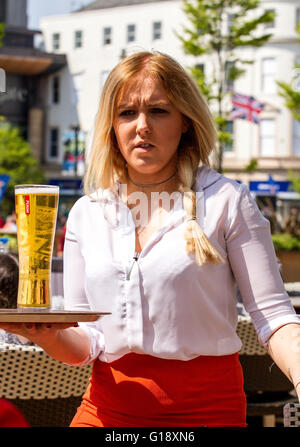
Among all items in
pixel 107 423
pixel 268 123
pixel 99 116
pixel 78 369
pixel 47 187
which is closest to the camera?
pixel 47 187

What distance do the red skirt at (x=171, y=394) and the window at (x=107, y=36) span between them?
54.2m

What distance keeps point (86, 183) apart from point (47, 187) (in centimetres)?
47

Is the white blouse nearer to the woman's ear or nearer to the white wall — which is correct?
the woman's ear

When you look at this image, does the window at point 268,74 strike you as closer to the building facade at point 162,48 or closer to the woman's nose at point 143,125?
the building facade at point 162,48

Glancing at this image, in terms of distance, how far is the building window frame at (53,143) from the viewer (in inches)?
2197

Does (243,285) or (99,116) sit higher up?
(99,116)

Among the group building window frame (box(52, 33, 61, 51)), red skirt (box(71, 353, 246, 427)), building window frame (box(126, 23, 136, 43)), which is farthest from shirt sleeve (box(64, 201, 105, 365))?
building window frame (box(52, 33, 61, 51))

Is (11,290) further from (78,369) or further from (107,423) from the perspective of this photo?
(107,423)

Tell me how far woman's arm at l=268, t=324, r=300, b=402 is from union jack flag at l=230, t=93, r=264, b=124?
23.5 m

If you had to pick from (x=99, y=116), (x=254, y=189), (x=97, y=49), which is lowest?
(x=254, y=189)

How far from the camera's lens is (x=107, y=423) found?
1960mm

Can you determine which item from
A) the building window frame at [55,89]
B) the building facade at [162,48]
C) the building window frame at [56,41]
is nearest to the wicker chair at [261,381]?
the building facade at [162,48]

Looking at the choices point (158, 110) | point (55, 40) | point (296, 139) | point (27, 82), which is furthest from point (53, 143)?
point (158, 110)

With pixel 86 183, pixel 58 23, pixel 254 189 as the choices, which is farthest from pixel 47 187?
pixel 58 23
